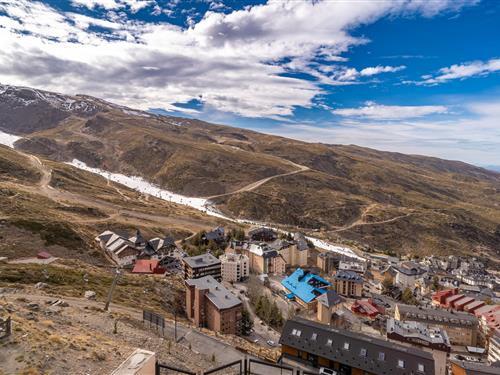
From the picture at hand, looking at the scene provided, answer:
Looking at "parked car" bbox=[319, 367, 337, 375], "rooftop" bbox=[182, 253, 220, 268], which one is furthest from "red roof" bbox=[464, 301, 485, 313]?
"parked car" bbox=[319, 367, 337, 375]

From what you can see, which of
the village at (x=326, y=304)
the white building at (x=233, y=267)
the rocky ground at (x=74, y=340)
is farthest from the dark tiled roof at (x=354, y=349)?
the white building at (x=233, y=267)

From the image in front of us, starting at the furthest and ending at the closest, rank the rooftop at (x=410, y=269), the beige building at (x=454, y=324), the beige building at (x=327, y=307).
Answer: the rooftop at (x=410, y=269)
the beige building at (x=454, y=324)
the beige building at (x=327, y=307)

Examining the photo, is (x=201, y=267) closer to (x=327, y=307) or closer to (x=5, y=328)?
(x=327, y=307)

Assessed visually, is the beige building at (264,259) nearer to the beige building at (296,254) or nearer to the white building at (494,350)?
the beige building at (296,254)

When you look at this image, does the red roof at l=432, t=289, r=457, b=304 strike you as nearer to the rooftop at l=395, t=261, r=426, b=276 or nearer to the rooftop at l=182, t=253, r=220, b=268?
the rooftop at l=395, t=261, r=426, b=276

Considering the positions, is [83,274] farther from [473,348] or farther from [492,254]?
[492,254]
